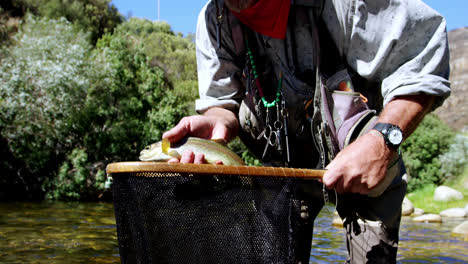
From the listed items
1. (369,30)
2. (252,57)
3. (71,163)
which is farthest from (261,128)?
(71,163)

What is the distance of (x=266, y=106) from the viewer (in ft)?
8.68

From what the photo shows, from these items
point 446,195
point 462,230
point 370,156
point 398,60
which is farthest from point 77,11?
point 370,156

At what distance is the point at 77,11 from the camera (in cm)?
4103

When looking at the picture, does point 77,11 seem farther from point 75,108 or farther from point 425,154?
point 425,154

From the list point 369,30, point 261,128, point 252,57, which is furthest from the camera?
point 261,128

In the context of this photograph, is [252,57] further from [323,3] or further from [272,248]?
[272,248]

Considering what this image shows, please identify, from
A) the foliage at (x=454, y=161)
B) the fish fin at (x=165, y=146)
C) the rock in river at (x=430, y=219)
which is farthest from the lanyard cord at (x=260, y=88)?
the foliage at (x=454, y=161)

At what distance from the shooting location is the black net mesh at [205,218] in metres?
1.81

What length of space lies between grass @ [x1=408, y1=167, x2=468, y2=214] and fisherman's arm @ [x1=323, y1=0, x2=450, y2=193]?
1588cm

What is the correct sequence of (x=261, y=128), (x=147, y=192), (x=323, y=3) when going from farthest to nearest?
1. (x=261, y=128)
2. (x=323, y=3)
3. (x=147, y=192)

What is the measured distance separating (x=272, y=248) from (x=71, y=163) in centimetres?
1795

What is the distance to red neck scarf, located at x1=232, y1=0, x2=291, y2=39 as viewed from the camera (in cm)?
236

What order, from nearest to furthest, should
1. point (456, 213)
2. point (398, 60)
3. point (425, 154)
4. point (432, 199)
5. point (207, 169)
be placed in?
point (207, 169) → point (398, 60) → point (456, 213) → point (432, 199) → point (425, 154)

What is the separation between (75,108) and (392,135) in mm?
18277
